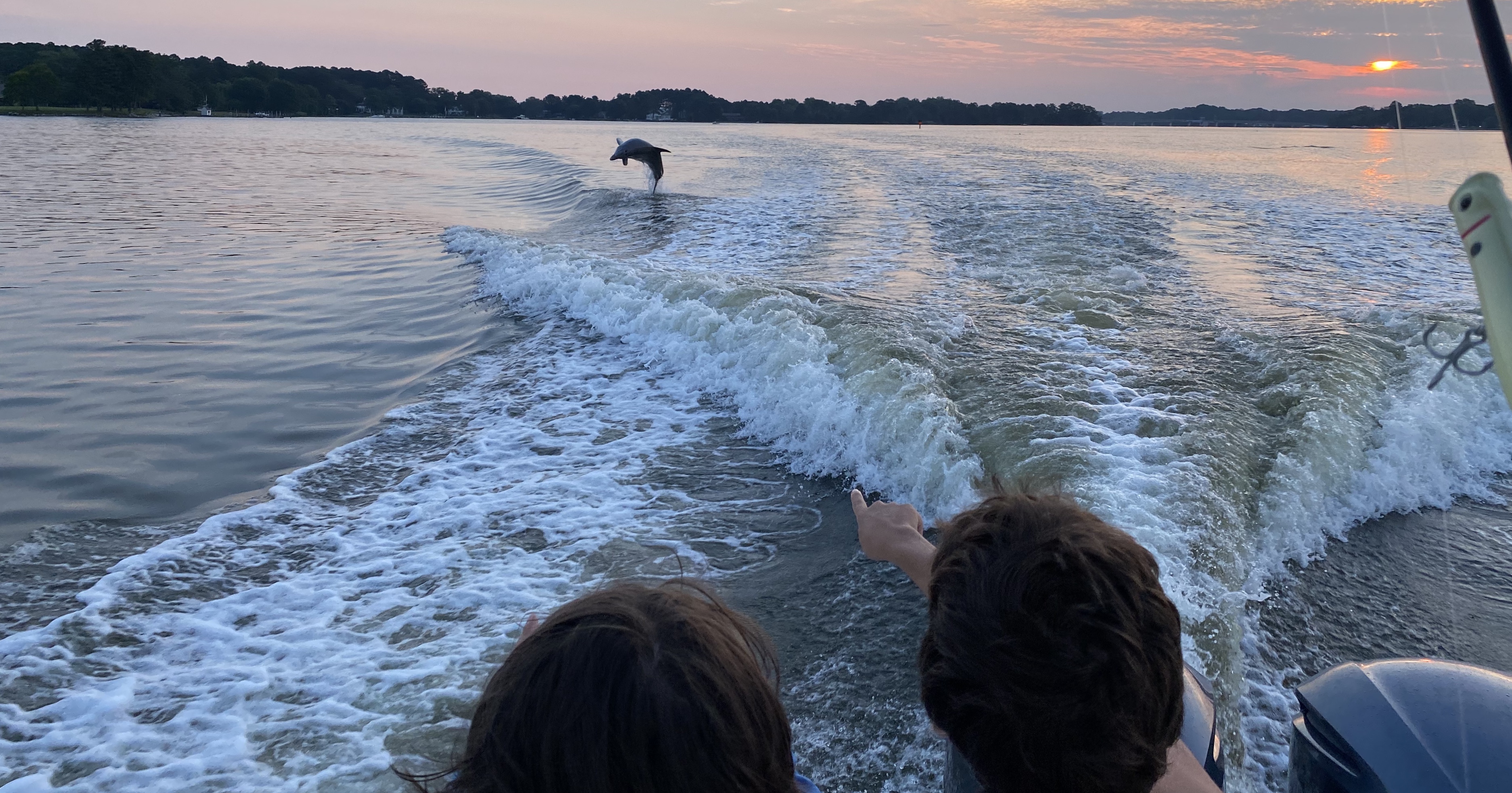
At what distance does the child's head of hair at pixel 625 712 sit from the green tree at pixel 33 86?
10265 cm

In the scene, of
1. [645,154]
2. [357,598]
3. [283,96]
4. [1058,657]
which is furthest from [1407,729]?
[283,96]

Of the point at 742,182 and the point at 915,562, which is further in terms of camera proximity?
the point at 742,182

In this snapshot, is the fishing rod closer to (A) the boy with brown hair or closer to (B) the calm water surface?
(A) the boy with brown hair

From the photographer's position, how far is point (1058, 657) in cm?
123

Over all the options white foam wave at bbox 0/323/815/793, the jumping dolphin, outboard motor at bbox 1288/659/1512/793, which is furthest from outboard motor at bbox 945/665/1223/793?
the jumping dolphin

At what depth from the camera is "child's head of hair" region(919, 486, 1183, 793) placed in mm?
1236

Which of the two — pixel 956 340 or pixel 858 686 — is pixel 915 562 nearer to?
pixel 858 686

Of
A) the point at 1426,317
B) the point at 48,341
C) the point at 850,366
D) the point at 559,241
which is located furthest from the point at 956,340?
the point at 559,241

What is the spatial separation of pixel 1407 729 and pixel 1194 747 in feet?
1.20

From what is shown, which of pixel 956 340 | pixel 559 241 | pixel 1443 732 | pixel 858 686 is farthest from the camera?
pixel 559 241

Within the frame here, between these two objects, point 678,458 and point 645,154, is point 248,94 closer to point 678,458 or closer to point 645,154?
point 645,154

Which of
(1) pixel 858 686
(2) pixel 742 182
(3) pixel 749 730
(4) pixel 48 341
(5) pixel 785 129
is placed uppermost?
(5) pixel 785 129

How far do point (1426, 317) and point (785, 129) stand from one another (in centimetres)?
6000

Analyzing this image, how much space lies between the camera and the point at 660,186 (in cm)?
2375
